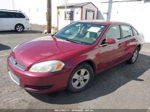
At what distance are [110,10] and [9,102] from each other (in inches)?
431

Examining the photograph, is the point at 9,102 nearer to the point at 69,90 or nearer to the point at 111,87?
the point at 69,90

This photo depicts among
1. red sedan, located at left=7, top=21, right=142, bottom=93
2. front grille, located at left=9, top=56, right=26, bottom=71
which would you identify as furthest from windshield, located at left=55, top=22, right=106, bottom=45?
front grille, located at left=9, top=56, right=26, bottom=71

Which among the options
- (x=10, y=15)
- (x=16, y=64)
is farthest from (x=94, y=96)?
(x=10, y=15)

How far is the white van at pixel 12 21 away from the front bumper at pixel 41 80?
31.1 ft

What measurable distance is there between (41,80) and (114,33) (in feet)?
7.94

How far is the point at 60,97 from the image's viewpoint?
9.39 feet

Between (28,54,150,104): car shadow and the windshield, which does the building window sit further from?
the windshield

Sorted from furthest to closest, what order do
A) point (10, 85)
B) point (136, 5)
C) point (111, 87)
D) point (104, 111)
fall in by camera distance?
point (136, 5)
point (111, 87)
point (10, 85)
point (104, 111)

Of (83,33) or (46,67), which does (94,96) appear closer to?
(46,67)

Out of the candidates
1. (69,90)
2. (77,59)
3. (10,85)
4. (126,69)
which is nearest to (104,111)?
(69,90)

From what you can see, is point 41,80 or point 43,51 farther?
point 43,51

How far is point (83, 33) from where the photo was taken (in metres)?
3.55

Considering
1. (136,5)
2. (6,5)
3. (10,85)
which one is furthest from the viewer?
(6,5)

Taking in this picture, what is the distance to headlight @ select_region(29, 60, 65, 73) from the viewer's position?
2400mm
